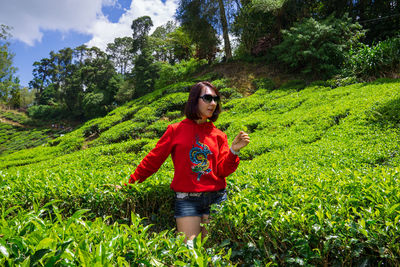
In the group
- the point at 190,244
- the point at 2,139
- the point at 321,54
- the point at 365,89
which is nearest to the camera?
the point at 190,244

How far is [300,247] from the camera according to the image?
1390 mm

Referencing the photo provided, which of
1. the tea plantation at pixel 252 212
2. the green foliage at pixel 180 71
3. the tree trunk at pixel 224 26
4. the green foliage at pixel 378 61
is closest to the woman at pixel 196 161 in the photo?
the tea plantation at pixel 252 212

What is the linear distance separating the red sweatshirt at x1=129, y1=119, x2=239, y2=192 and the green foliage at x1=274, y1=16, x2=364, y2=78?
374 inches

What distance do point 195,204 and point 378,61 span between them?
386 inches

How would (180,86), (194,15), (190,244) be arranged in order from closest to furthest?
1. (190,244)
2. (180,86)
3. (194,15)

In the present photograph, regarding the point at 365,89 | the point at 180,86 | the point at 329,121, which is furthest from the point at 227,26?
the point at 329,121

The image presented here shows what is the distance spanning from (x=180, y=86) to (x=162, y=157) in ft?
38.2

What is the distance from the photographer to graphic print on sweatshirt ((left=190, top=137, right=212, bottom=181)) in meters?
2.09

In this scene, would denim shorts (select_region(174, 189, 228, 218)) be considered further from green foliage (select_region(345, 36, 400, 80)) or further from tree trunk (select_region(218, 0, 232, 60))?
tree trunk (select_region(218, 0, 232, 60))

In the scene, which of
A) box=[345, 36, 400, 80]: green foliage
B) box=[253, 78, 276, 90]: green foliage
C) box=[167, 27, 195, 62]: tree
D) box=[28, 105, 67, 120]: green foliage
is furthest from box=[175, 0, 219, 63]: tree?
box=[28, 105, 67, 120]: green foliage

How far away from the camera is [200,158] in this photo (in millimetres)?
2131

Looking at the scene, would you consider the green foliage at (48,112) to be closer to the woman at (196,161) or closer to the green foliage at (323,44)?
the green foliage at (323,44)

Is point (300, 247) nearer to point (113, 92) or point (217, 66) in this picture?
point (217, 66)

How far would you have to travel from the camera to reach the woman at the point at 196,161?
203cm
